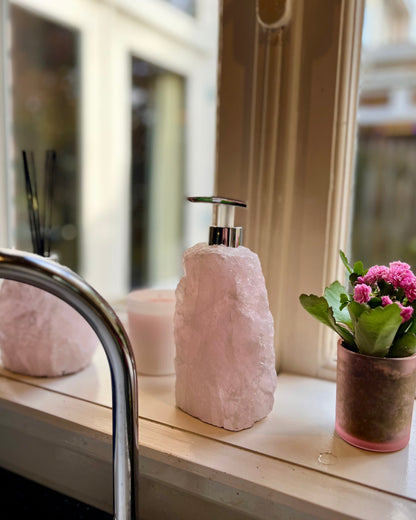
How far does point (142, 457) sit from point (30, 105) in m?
1.82

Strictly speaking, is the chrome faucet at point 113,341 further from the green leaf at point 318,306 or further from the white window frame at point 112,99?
the white window frame at point 112,99

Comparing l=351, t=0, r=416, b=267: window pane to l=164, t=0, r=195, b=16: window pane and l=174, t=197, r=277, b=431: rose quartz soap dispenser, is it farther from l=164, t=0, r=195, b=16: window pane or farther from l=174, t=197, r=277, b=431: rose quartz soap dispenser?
Result: l=174, t=197, r=277, b=431: rose quartz soap dispenser

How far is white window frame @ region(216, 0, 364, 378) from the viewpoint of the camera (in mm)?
630

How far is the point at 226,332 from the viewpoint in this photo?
0.53m

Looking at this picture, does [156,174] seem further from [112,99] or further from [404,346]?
[404,346]

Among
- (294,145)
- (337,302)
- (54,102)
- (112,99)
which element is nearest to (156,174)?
(112,99)

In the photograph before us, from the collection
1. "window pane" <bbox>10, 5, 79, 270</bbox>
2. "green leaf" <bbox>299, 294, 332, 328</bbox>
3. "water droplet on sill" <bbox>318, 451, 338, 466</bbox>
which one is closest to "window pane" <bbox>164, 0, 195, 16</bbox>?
"window pane" <bbox>10, 5, 79, 270</bbox>

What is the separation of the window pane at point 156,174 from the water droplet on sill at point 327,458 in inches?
74.4

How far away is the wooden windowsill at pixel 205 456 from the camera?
449 mm

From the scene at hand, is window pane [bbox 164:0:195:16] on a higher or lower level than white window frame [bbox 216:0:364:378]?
higher

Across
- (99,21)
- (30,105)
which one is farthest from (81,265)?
(99,21)

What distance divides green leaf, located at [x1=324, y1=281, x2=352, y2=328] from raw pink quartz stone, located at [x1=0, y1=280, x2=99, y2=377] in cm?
37

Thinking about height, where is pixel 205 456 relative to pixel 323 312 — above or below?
below

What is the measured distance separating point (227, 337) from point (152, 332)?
0.59 ft
